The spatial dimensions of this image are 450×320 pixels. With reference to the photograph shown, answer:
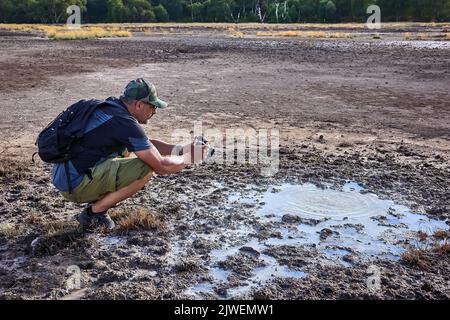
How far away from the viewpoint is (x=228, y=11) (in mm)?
87188

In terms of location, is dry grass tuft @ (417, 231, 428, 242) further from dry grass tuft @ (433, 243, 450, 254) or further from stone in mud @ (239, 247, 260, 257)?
stone in mud @ (239, 247, 260, 257)

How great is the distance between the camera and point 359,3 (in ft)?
253

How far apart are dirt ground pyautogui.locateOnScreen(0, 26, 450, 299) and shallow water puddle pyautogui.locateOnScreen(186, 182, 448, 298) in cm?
8

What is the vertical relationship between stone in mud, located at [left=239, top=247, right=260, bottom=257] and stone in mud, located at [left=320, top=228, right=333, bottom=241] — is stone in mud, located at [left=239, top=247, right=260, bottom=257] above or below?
below

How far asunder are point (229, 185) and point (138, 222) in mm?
1600

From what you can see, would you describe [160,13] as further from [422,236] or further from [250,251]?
[250,251]

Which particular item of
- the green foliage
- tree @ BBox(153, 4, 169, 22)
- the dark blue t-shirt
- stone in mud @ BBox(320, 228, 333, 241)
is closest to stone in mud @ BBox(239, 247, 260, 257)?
stone in mud @ BBox(320, 228, 333, 241)

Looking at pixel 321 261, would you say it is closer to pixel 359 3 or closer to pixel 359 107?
pixel 359 107

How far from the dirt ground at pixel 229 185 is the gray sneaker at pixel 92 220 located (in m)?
0.10

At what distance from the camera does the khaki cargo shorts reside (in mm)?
4445

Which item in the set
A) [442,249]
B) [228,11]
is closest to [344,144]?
[442,249]

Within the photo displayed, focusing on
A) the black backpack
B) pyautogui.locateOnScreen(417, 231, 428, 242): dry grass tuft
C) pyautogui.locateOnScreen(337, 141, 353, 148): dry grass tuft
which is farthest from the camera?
pyautogui.locateOnScreen(337, 141, 353, 148): dry grass tuft

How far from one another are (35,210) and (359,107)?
7.44 meters
